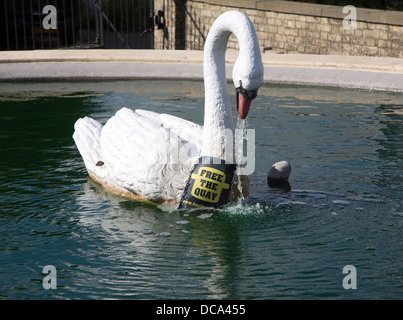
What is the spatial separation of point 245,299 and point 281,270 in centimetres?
54

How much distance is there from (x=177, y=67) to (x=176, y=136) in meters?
7.11

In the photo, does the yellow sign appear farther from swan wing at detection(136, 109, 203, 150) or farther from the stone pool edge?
the stone pool edge

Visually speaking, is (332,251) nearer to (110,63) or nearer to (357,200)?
(357,200)

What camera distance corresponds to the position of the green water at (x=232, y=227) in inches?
224

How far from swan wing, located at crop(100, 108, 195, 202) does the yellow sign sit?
0.66ft

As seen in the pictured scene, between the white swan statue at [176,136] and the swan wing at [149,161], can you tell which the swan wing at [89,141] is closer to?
the white swan statue at [176,136]

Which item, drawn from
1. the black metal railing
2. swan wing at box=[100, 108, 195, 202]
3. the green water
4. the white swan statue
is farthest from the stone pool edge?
swan wing at box=[100, 108, 195, 202]

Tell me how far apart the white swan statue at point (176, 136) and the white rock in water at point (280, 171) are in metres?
1.00

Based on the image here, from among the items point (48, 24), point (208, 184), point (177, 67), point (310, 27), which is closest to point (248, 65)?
point (208, 184)

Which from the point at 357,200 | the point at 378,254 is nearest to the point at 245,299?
the point at 378,254

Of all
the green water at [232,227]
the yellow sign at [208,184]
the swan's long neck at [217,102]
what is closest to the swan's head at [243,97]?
the swan's long neck at [217,102]

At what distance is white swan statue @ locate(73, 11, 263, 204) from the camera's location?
6227 mm

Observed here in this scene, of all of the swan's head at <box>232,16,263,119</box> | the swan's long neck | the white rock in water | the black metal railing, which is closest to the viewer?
the swan's head at <box>232,16,263,119</box>

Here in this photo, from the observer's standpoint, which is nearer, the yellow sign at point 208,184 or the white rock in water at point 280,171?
the yellow sign at point 208,184
